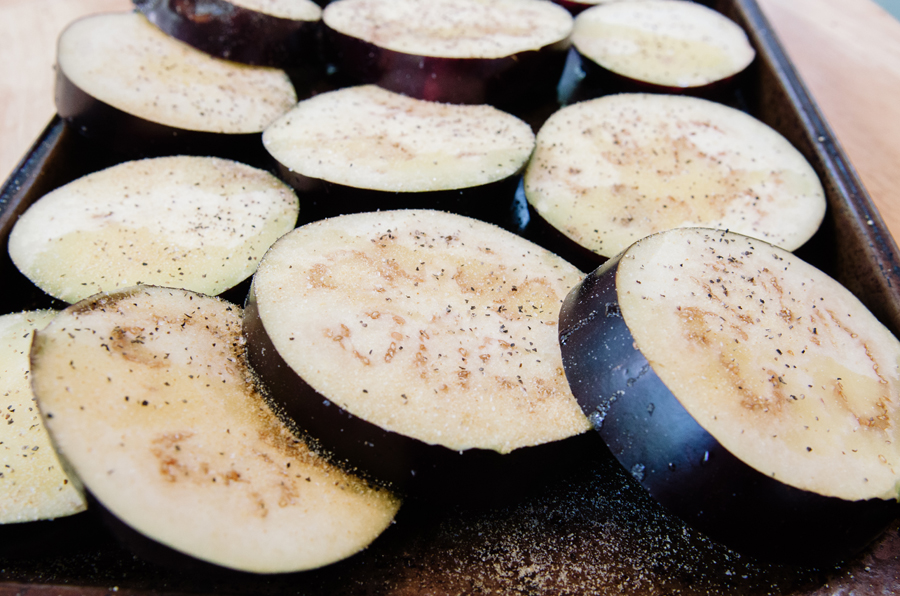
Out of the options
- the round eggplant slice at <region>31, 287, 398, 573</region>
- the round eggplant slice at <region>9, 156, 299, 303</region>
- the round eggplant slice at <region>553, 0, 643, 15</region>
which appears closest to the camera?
the round eggplant slice at <region>31, 287, 398, 573</region>

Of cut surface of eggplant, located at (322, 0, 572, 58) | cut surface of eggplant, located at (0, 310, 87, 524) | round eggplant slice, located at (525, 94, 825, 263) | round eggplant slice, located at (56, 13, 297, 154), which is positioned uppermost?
cut surface of eggplant, located at (322, 0, 572, 58)

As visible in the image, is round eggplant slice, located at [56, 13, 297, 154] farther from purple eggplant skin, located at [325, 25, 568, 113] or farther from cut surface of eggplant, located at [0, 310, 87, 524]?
cut surface of eggplant, located at [0, 310, 87, 524]

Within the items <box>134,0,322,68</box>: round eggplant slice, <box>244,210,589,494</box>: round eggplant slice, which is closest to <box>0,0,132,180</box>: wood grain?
<box>134,0,322,68</box>: round eggplant slice

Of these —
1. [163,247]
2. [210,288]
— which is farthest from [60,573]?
[163,247]

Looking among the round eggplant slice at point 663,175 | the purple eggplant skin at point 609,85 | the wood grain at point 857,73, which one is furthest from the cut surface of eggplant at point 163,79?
the wood grain at point 857,73

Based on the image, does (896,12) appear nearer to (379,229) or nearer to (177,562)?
(379,229)

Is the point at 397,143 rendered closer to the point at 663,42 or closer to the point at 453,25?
the point at 453,25
